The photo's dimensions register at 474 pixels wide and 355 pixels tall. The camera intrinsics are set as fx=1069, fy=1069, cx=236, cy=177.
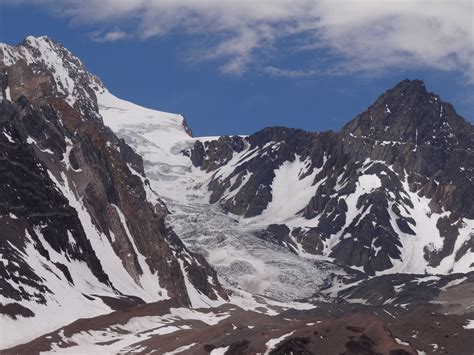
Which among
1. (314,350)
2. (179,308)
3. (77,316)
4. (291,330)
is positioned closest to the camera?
(314,350)

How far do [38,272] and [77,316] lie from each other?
30.1 feet

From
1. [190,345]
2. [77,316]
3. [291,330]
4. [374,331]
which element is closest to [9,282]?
[77,316]

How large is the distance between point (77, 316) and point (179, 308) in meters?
32.4

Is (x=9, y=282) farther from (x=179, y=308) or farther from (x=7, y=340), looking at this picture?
(x=179, y=308)

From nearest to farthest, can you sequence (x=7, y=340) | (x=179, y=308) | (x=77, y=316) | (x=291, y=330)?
(x=291, y=330)
(x=7, y=340)
(x=77, y=316)
(x=179, y=308)

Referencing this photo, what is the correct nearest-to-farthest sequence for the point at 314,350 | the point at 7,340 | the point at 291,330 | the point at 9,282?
the point at 314,350, the point at 291,330, the point at 7,340, the point at 9,282

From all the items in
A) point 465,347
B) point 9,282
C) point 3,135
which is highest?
point 3,135

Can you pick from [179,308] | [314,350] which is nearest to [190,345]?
[314,350]

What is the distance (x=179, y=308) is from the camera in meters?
172

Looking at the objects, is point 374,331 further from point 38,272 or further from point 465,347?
point 38,272

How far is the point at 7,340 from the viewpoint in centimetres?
12094

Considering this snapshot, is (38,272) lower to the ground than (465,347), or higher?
higher

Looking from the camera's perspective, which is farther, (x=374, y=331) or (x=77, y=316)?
(x=77, y=316)

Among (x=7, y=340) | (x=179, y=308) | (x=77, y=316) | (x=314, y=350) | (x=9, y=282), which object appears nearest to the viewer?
(x=314, y=350)
